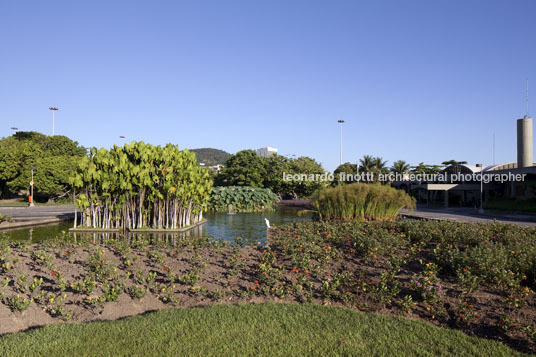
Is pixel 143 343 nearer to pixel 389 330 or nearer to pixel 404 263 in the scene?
pixel 389 330

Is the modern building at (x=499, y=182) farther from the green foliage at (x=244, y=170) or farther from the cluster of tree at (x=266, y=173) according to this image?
the green foliage at (x=244, y=170)

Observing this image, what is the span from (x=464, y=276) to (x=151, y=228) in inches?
542

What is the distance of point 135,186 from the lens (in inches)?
648

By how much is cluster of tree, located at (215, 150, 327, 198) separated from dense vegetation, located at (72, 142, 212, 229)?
85.0ft

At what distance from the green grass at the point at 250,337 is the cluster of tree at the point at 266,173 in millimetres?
37630

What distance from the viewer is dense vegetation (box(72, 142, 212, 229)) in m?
16.0

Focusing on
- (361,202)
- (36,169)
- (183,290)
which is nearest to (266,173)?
(36,169)

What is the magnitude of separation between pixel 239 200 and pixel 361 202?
1619 centimetres

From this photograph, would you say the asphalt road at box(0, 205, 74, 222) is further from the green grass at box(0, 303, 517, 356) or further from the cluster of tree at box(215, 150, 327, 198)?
the cluster of tree at box(215, 150, 327, 198)

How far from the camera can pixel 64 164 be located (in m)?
43.3

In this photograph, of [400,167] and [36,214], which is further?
[400,167]

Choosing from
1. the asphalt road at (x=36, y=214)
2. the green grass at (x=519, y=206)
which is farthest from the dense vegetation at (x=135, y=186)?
the green grass at (x=519, y=206)

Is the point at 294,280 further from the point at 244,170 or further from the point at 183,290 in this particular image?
the point at 244,170

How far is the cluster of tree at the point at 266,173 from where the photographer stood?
44438 millimetres
